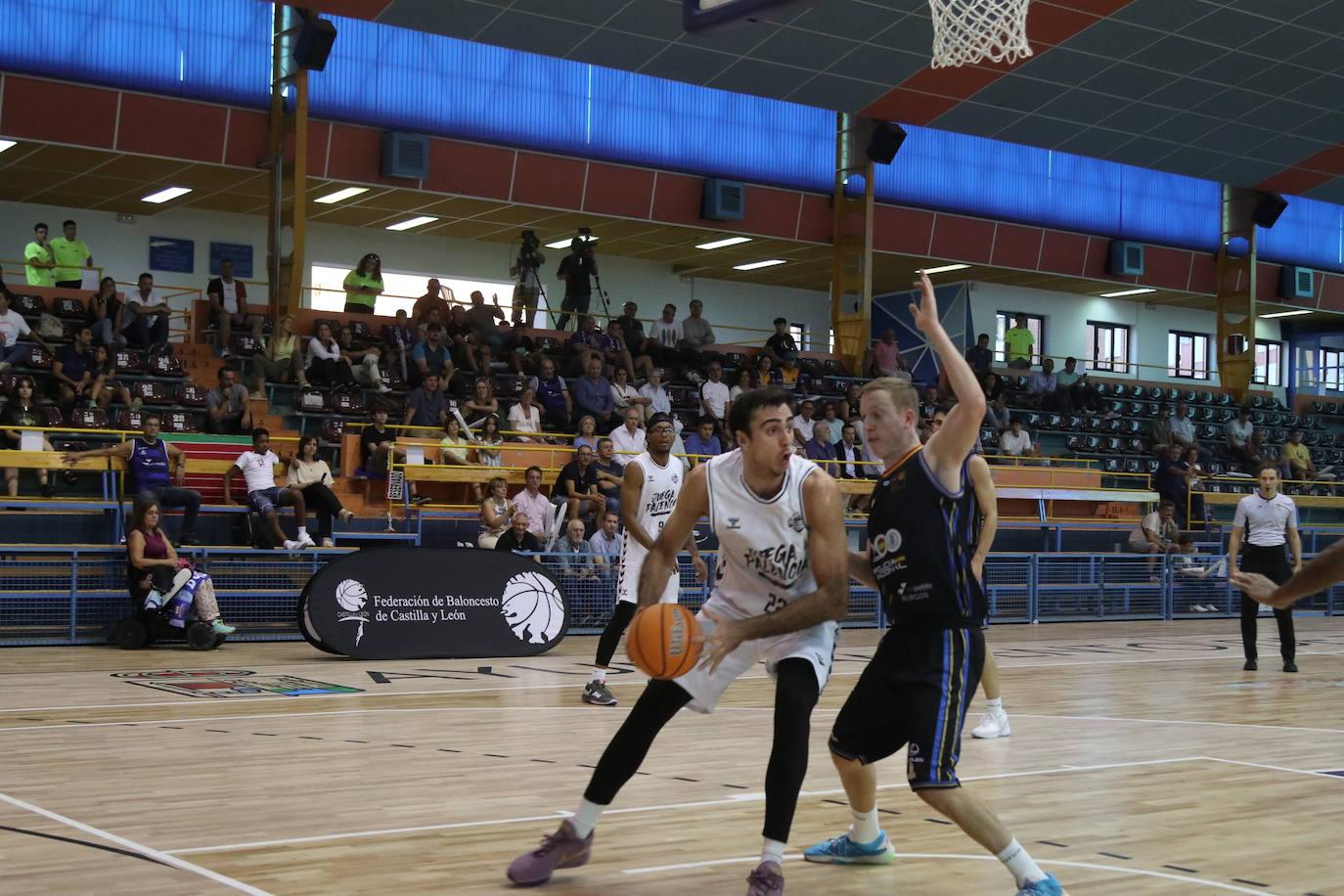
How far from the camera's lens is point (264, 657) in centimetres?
1276

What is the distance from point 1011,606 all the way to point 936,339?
15.3 meters

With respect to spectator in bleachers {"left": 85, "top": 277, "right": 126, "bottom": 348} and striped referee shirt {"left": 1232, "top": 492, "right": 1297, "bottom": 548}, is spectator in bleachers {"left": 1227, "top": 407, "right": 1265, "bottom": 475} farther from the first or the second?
spectator in bleachers {"left": 85, "top": 277, "right": 126, "bottom": 348}

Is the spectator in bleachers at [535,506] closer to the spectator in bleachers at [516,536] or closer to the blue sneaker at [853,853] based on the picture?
the spectator in bleachers at [516,536]

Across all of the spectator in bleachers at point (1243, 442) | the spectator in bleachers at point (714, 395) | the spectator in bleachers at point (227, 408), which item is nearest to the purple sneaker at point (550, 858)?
the spectator in bleachers at point (227, 408)

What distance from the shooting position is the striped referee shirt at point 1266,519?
13.1m

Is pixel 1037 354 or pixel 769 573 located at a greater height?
pixel 1037 354

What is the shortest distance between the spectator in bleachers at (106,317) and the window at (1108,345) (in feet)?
79.5

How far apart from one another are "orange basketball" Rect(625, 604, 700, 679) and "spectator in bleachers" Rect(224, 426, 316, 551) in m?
10.8

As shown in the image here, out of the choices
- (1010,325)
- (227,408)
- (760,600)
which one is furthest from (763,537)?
(1010,325)

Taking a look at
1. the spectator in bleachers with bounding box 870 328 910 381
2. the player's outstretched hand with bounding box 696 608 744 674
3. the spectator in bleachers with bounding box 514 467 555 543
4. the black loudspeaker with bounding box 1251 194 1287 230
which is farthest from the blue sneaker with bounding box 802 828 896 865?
the black loudspeaker with bounding box 1251 194 1287 230

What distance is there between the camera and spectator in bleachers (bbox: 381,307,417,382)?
20219 millimetres

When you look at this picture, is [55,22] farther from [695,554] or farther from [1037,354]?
[1037,354]

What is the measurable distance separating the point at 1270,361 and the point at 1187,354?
2906 mm

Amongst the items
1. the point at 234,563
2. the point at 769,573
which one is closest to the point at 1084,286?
the point at 234,563
